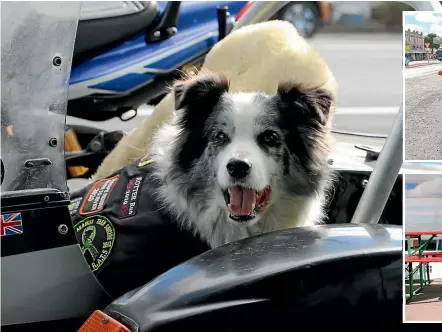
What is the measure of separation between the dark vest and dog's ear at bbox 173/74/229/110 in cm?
27

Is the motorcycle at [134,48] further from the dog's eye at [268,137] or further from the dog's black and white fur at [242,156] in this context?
the dog's eye at [268,137]

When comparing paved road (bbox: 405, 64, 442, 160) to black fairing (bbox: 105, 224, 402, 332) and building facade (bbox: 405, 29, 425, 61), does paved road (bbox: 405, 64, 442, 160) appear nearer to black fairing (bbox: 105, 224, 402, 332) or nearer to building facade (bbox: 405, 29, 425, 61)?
building facade (bbox: 405, 29, 425, 61)

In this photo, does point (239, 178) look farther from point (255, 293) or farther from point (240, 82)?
point (255, 293)

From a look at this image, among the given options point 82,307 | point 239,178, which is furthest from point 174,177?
point 82,307

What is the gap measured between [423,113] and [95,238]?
0.96m

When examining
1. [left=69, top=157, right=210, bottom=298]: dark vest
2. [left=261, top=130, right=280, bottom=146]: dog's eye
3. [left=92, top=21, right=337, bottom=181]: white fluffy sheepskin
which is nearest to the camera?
[left=69, top=157, right=210, bottom=298]: dark vest

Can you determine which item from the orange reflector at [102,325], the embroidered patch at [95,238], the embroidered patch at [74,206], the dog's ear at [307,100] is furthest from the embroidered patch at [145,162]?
the orange reflector at [102,325]

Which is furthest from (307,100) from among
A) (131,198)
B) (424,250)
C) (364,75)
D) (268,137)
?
(364,75)

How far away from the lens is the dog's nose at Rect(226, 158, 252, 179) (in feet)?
7.00

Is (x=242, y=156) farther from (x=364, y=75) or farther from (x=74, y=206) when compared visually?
(x=364, y=75)

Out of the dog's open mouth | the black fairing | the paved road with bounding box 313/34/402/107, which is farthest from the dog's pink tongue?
the paved road with bounding box 313/34/402/107

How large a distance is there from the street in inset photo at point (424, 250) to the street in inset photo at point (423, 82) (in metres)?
0.07

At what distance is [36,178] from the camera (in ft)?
5.60

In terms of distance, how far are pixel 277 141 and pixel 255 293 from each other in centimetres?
87
